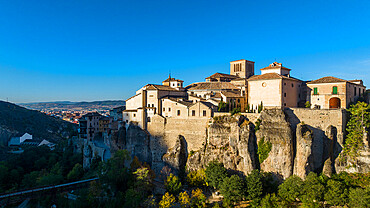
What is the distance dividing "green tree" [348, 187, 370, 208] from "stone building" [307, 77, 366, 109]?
15245 mm

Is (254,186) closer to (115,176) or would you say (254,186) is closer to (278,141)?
(278,141)

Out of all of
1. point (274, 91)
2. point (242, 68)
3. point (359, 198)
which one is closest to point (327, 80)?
point (274, 91)

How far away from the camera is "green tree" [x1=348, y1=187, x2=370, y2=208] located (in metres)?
24.3

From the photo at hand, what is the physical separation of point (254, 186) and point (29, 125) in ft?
313

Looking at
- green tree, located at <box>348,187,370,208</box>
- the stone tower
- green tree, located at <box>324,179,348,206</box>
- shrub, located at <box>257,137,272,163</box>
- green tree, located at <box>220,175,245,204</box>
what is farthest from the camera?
the stone tower

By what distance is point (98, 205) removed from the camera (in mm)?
32094

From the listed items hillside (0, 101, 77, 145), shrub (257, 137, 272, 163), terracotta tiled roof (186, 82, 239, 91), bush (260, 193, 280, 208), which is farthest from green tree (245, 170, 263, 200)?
hillside (0, 101, 77, 145)

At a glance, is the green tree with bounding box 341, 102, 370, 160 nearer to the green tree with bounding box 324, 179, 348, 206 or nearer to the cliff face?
the cliff face

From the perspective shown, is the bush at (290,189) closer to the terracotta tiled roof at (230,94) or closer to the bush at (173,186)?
the bush at (173,186)

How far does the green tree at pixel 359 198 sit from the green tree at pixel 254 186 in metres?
9.10

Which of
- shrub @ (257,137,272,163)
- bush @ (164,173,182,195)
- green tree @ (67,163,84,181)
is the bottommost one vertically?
green tree @ (67,163,84,181)

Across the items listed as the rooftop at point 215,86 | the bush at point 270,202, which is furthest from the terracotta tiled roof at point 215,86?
the bush at point 270,202

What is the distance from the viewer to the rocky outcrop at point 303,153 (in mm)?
30500

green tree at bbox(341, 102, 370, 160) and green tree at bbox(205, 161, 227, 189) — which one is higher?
green tree at bbox(341, 102, 370, 160)
